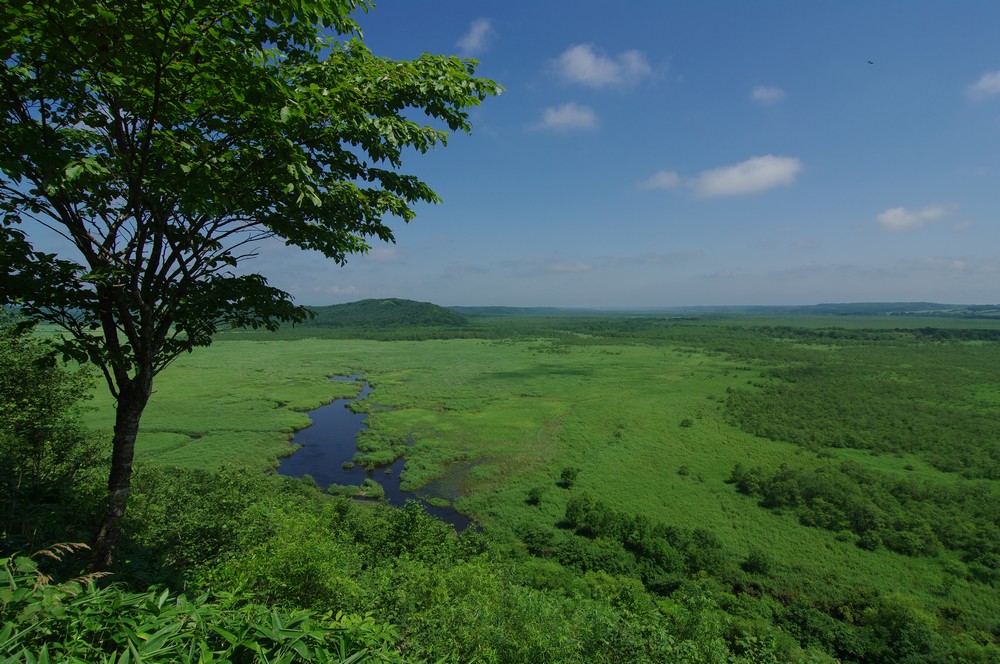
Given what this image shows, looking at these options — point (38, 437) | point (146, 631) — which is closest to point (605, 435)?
point (38, 437)

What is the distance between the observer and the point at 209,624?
2123 millimetres

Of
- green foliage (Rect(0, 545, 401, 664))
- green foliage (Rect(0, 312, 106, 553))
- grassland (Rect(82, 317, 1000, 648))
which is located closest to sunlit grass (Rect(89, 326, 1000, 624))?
grassland (Rect(82, 317, 1000, 648))

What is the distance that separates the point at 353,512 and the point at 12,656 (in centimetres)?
2398

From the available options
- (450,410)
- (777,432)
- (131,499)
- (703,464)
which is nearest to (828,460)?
(777,432)

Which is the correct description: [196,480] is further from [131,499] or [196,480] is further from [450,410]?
[450,410]

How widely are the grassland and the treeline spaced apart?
0.78m

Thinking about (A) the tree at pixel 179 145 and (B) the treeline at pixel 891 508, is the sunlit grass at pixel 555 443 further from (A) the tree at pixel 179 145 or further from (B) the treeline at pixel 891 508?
(A) the tree at pixel 179 145

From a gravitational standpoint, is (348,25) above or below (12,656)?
above

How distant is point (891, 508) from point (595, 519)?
19.4 m

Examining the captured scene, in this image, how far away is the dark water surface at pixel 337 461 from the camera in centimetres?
2862

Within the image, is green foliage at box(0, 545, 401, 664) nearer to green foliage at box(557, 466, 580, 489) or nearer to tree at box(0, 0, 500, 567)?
tree at box(0, 0, 500, 567)

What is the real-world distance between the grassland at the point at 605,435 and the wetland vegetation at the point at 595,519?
248 mm

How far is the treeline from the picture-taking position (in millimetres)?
24125

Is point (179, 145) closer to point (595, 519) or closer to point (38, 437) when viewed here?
point (38, 437)
